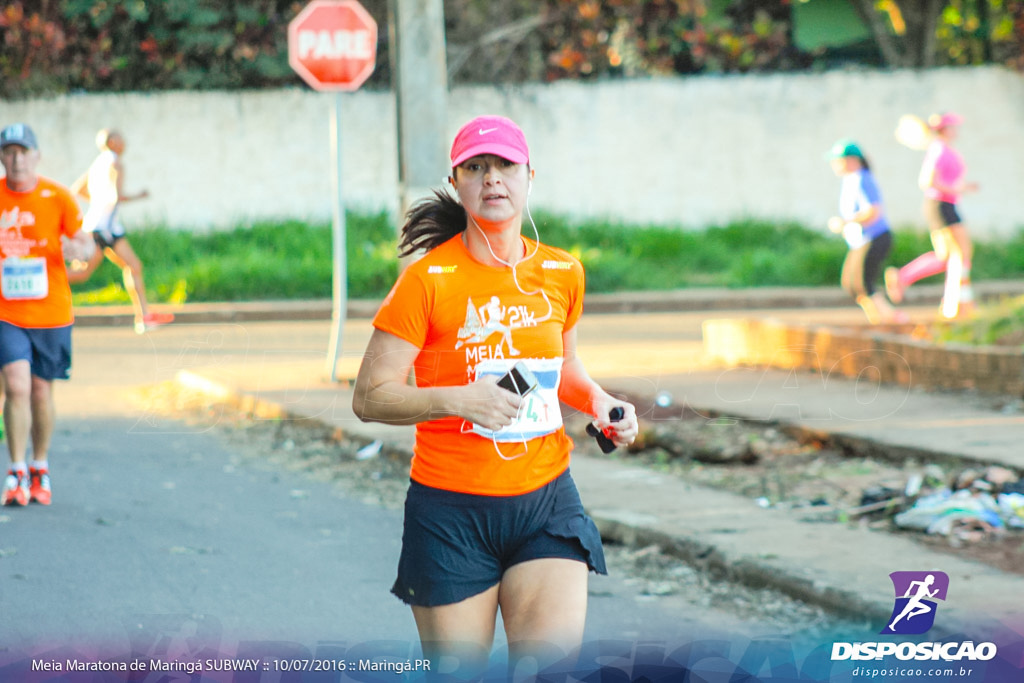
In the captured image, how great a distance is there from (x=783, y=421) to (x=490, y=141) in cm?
616

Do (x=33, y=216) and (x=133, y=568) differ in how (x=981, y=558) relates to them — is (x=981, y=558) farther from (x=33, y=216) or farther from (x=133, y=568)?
(x=33, y=216)

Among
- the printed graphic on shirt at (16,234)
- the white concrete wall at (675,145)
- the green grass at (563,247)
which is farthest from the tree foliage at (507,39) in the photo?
the printed graphic on shirt at (16,234)

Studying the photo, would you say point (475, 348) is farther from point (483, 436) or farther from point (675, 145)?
point (675, 145)

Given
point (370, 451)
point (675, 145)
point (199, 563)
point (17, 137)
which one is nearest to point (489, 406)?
point (199, 563)

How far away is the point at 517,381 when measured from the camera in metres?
3.54

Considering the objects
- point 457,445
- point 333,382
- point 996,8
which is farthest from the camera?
point 996,8

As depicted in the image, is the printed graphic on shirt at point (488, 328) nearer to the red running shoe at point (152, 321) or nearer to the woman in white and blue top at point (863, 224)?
the woman in white and blue top at point (863, 224)

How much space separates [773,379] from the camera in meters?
11.8

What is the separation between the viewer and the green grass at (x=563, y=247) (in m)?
18.9

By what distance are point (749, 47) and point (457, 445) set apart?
21.1 meters

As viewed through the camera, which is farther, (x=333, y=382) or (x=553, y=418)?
(x=333, y=382)

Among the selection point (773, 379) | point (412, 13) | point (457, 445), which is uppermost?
point (412, 13)

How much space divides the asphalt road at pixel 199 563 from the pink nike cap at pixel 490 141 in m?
2.23

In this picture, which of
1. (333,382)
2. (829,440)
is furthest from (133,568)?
(333,382)
